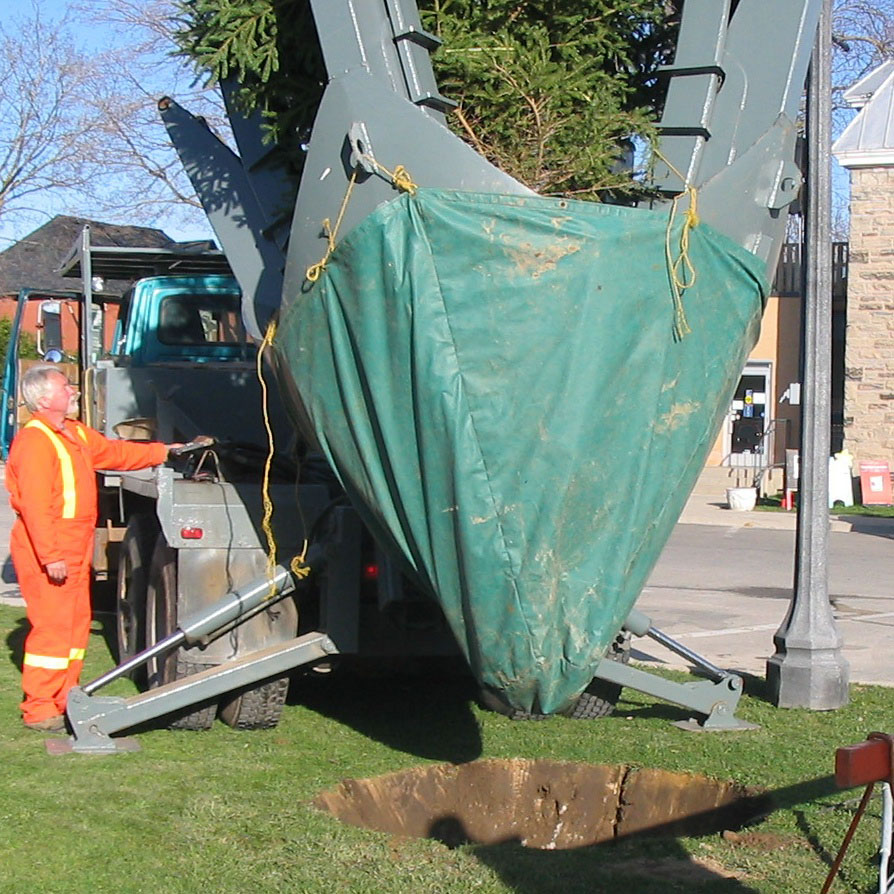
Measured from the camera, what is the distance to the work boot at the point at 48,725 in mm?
6785

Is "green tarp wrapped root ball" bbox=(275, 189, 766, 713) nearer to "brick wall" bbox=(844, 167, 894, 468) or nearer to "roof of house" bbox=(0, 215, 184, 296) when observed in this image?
"brick wall" bbox=(844, 167, 894, 468)

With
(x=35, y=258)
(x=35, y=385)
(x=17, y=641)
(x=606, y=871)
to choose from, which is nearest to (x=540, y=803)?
(x=606, y=871)

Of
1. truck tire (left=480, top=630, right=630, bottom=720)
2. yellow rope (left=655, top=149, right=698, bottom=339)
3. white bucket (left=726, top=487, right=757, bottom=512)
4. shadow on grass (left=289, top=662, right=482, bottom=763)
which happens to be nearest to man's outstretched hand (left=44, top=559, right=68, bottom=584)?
shadow on grass (left=289, top=662, right=482, bottom=763)

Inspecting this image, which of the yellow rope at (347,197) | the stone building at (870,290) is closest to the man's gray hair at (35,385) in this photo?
the yellow rope at (347,197)

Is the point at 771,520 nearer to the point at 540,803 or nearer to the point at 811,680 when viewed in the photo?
the point at 811,680

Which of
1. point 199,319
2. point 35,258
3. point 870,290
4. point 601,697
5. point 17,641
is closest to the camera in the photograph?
point 601,697

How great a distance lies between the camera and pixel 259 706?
6715 mm

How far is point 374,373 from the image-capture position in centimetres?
495

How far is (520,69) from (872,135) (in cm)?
2004

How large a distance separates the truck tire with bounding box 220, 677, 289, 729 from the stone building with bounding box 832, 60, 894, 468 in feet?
61.2

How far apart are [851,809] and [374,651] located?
2380mm

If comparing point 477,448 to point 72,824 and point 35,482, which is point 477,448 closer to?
point 72,824

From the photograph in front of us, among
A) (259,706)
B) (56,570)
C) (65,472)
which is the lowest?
(259,706)

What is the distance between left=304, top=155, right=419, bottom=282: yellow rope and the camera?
15.9 ft
